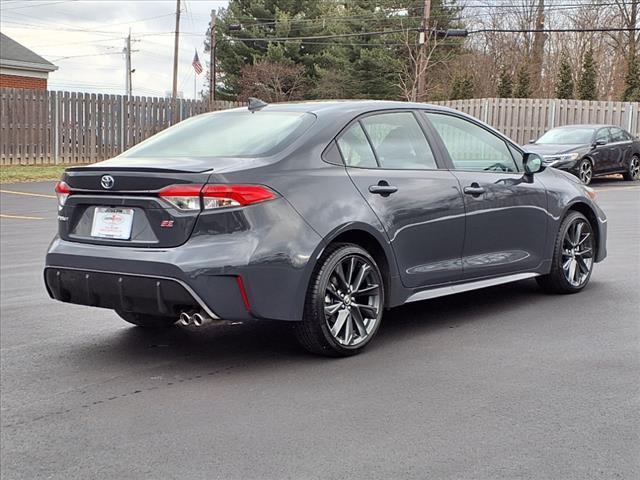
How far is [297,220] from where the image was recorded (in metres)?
4.97

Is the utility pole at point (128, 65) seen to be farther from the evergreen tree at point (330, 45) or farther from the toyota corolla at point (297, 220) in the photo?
the toyota corolla at point (297, 220)

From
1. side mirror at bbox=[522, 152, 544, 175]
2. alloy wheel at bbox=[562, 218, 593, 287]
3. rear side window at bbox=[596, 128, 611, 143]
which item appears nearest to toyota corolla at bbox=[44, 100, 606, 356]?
side mirror at bbox=[522, 152, 544, 175]

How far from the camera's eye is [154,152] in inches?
220

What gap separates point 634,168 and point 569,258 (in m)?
16.4

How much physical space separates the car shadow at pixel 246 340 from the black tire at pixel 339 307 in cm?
15

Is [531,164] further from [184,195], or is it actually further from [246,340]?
[184,195]

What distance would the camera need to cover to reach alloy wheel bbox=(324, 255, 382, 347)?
5.19 m

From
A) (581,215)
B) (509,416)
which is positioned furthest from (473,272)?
(509,416)

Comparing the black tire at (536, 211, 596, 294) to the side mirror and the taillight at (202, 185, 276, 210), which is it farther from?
the taillight at (202, 185, 276, 210)

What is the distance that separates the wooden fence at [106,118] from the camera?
24.6m

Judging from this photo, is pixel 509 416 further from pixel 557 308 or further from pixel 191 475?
pixel 557 308

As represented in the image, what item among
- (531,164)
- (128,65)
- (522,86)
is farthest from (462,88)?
(128,65)

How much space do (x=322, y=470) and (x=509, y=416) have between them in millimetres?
1101

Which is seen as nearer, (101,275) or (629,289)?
(101,275)
